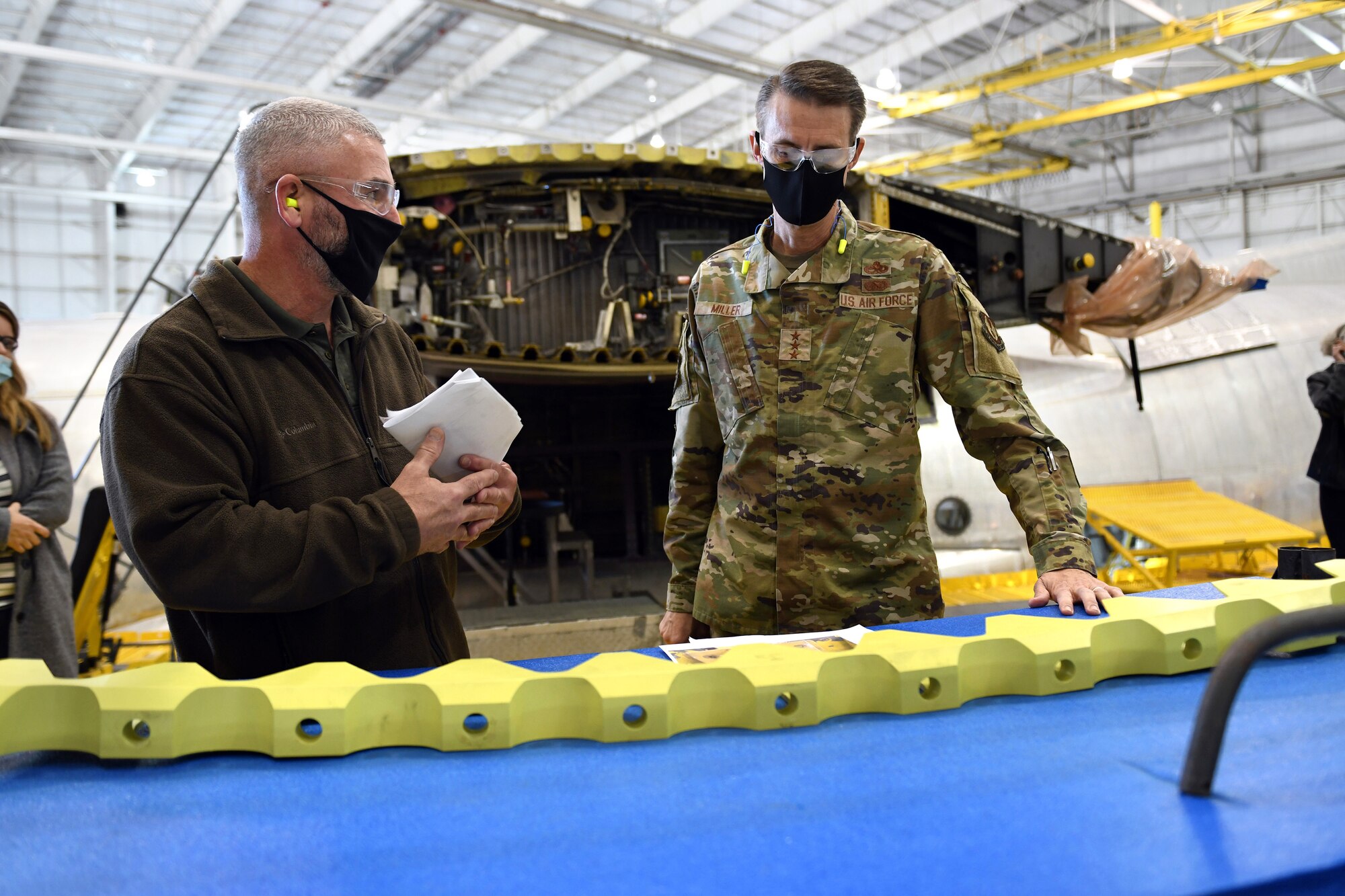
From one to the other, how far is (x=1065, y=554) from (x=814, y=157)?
0.98 meters

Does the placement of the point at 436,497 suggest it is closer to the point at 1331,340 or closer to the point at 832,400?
the point at 832,400

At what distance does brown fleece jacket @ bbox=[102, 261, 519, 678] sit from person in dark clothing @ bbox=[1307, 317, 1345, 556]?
17.3ft

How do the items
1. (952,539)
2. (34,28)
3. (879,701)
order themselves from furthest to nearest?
(34,28)
(952,539)
(879,701)

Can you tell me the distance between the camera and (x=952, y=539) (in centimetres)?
642

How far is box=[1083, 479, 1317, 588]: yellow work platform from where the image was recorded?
5.67m

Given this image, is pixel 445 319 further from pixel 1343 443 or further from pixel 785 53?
pixel 785 53

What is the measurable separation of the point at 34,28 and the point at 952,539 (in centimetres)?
1208

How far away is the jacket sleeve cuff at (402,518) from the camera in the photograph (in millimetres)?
1444

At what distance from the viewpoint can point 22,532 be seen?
10.3ft

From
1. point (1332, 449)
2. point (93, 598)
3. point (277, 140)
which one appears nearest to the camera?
point (277, 140)

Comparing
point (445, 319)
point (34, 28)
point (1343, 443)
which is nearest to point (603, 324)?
point (445, 319)

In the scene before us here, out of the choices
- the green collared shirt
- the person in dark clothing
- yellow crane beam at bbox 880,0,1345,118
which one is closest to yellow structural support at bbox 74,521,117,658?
the green collared shirt

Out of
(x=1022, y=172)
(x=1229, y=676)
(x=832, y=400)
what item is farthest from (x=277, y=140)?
(x=1022, y=172)

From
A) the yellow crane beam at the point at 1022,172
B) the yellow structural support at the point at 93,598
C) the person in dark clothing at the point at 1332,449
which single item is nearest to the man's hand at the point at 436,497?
the yellow structural support at the point at 93,598
